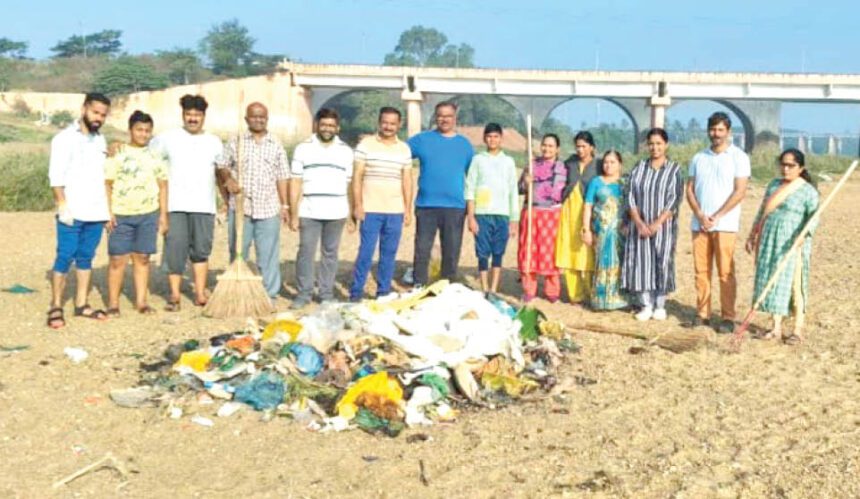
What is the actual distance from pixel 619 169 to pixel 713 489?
13.0 ft

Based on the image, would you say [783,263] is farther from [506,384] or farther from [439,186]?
[439,186]

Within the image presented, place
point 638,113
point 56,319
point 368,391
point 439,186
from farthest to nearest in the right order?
point 638,113 → point 439,186 → point 56,319 → point 368,391

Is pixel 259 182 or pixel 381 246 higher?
pixel 259 182

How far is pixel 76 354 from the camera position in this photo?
5676 millimetres

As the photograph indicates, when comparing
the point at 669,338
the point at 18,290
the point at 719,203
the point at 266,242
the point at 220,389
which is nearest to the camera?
the point at 220,389

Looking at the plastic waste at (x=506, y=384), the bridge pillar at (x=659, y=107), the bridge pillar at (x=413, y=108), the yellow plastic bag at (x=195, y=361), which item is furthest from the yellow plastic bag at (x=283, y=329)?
the bridge pillar at (x=659, y=107)

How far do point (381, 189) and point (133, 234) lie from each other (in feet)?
6.06

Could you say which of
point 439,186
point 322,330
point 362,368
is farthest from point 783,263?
point 322,330

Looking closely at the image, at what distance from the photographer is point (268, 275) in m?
7.07

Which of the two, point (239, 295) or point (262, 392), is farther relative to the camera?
point (239, 295)

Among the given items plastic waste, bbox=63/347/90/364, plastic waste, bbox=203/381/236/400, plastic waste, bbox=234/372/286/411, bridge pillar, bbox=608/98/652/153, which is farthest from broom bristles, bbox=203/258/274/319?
bridge pillar, bbox=608/98/652/153

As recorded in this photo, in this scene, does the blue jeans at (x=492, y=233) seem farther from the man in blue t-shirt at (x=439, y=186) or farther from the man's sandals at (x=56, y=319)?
the man's sandals at (x=56, y=319)

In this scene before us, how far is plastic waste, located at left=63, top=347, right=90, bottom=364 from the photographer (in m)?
5.64

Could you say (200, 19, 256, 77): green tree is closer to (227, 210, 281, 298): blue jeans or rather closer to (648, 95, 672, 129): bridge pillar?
(648, 95, 672, 129): bridge pillar
